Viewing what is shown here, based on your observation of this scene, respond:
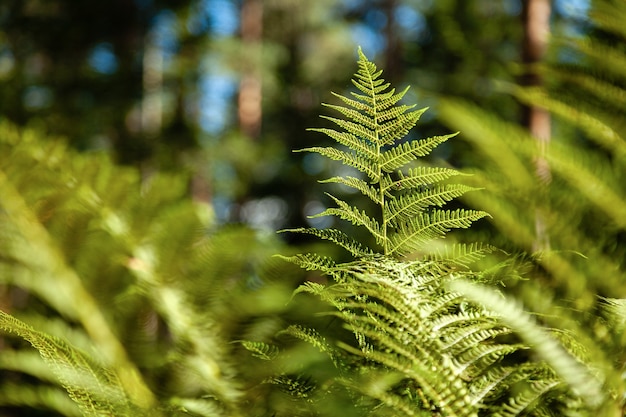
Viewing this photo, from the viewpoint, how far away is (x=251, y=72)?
11.6 metres

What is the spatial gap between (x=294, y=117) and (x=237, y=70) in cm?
243

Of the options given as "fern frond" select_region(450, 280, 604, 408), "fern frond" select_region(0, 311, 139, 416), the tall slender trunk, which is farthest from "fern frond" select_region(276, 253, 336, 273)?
the tall slender trunk

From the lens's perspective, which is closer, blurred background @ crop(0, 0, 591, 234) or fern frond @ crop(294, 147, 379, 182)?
fern frond @ crop(294, 147, 379, 182)

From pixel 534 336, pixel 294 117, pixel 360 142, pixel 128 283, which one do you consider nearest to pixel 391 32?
pixel 294 117

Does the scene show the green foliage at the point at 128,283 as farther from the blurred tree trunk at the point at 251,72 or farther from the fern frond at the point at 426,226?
the blurred tree trunk at the point at 251,72

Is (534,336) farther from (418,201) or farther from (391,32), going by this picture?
(391,32)

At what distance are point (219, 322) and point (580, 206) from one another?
0.49 metres

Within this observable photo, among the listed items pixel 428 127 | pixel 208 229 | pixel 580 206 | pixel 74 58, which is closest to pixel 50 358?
pixel 208 229

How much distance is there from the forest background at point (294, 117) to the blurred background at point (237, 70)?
0.10 ft

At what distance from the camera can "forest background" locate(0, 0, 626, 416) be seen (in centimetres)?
64

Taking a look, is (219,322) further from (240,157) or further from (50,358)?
(240,157)

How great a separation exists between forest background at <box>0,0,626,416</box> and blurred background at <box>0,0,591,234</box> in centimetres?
3

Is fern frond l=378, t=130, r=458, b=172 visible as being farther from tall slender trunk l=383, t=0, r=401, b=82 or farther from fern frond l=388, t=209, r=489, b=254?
tall slender trunk l=383, t=0, r=401, b=82

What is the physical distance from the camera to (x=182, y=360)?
62 centimetres
